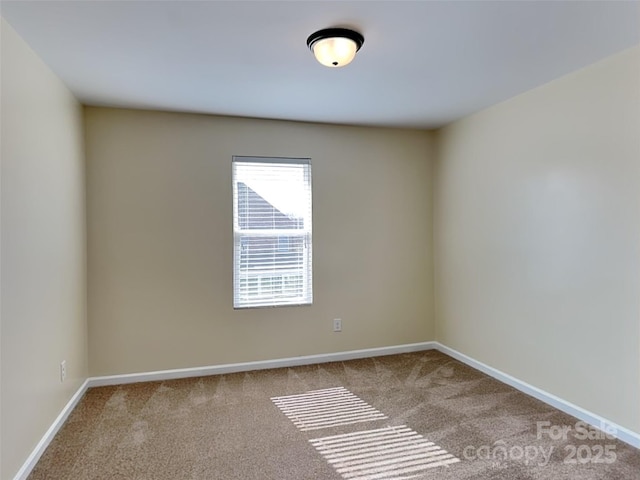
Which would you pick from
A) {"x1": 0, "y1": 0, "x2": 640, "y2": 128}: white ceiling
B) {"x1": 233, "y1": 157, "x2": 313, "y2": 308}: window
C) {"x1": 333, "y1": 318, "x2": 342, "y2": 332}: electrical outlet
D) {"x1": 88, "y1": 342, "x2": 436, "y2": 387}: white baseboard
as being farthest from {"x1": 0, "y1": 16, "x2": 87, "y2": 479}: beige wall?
{"x1": 333, "y1": 318, "x2": 342, "y2": 332}: electrical outlet

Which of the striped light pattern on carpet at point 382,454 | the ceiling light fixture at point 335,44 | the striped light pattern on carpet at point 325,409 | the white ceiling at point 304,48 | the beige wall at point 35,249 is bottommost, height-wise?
the striped light pattern on carpet at point 382,454

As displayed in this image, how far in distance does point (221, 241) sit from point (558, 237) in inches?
107

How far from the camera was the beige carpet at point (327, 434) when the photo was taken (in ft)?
6.92

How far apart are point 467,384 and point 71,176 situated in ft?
11.6

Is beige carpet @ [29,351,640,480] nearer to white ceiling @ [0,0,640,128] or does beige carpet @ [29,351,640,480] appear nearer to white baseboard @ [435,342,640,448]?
white baseboard @ [435,342,640,448]

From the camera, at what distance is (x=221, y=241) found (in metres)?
3.57

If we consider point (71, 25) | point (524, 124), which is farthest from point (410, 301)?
point (71, 25)

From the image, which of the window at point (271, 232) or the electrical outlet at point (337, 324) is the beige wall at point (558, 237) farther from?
the window at point (271, 232)

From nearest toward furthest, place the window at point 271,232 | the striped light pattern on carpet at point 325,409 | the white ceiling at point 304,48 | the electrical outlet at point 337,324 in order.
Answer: the white ceiling at point 304,48 < the striped light pattern on carpet at point 325,409 < the window at point 271,232 < the electrical outlet at point 337,324

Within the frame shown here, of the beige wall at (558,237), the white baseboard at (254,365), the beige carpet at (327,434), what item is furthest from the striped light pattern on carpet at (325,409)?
the beige wall at (558,237)

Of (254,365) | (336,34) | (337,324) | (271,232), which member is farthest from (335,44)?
(254,365)

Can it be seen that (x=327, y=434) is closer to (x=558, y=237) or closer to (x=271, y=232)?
(x=271, y=232)

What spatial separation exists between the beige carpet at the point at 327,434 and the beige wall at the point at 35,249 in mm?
335

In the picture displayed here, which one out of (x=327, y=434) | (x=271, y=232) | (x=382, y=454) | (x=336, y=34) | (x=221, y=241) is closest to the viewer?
(x=336, y=34)
